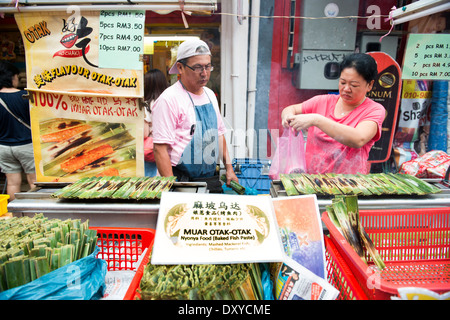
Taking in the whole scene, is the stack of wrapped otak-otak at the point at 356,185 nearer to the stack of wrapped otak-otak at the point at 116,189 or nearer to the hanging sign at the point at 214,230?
the hanging sign at the point at 214,230

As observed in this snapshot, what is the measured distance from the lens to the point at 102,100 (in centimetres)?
235

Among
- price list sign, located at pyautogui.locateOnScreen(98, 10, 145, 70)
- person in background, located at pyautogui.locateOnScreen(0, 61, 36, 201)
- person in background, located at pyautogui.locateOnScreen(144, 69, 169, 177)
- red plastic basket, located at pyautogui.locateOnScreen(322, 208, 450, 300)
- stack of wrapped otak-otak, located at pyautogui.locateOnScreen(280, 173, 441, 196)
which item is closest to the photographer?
red plastic basket, located at pyautogui.locateOnScreen(322, 208, 450, 300)

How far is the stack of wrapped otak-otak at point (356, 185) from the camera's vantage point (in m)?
1.55

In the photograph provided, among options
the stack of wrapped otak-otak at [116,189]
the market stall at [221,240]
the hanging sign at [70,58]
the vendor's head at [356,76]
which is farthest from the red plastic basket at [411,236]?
the hanging sign at [70,58]

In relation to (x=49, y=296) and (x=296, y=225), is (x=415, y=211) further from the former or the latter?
(x=49, y=296)

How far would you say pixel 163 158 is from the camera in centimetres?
239

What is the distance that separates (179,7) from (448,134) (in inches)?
125

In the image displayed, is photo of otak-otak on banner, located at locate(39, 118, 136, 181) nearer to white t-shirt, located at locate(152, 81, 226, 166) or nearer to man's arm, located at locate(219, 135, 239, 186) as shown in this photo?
white t-shirt, located at locate(152, 81, 226, 166)

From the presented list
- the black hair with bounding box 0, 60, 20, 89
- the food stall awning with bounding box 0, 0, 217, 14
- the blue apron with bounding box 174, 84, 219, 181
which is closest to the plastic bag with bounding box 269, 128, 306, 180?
the blue apron with bounding box 174, 84, 219, 181

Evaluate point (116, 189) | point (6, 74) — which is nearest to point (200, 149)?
point (116, 189)

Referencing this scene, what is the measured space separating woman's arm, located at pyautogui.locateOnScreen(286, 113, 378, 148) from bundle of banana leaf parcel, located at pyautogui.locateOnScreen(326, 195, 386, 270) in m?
0.82

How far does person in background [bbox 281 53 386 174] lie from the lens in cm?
207

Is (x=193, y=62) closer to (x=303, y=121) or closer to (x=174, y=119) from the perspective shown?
(x=174, y=119)
